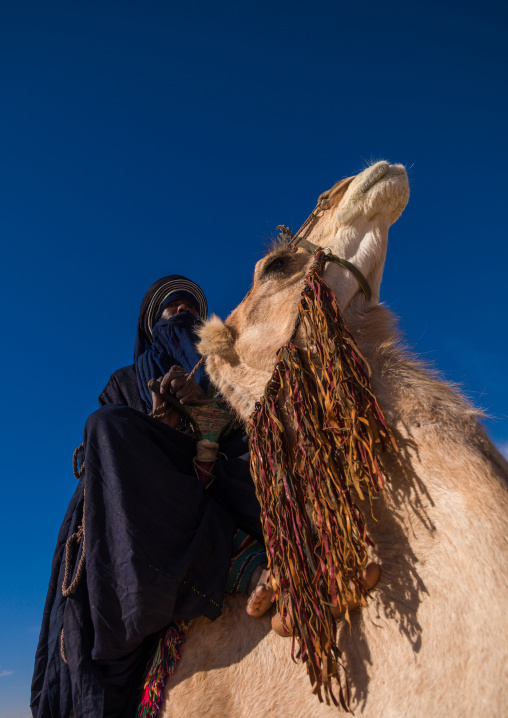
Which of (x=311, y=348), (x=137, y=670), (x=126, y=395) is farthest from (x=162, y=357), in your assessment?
(x=137, y=670)

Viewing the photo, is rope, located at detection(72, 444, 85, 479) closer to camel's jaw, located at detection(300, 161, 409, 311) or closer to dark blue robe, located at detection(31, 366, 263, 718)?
dark blue robe, located at detection(31, 366, 263, 718)

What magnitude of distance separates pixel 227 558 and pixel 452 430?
1345 millimetres

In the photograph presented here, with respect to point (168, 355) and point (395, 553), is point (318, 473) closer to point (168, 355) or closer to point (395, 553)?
point (395, 553)

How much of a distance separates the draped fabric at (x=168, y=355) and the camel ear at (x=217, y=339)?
0.39m

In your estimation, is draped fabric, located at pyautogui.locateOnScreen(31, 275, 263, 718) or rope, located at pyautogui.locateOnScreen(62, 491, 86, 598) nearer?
draped fabric, located at pyautogui.locateOnScreen(31, 275, 263, 718)

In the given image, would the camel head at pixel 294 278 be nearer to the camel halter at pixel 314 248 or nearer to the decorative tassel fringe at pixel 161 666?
the camel halter at pixel 314 248

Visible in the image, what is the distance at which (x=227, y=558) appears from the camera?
9.24 feet

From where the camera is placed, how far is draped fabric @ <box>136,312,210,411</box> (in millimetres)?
3949

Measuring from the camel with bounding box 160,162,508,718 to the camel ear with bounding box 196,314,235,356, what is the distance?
0.22ft

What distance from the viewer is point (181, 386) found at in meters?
3.36

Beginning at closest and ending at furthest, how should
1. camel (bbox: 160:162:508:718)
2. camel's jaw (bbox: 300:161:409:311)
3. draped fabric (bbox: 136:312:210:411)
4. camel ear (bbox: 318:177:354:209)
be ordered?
camel (bbox: 160:162:508:718) < camel's jaw (bbox: 300:161:409:311) < camel ear (bbox: 318:177:354:209) < draped fabric (bbox: 136:312:210:411)

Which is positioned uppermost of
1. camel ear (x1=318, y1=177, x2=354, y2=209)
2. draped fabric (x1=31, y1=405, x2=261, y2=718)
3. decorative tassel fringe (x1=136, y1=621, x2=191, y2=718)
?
camel ear (x1=318, y1=177, x2=354, y2=209)

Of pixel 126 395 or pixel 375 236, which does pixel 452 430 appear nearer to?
pixel 375 236

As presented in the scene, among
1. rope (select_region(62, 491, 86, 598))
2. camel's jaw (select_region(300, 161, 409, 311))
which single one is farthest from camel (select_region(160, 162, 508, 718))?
rope (select_region(62, 491, 86, 598))
